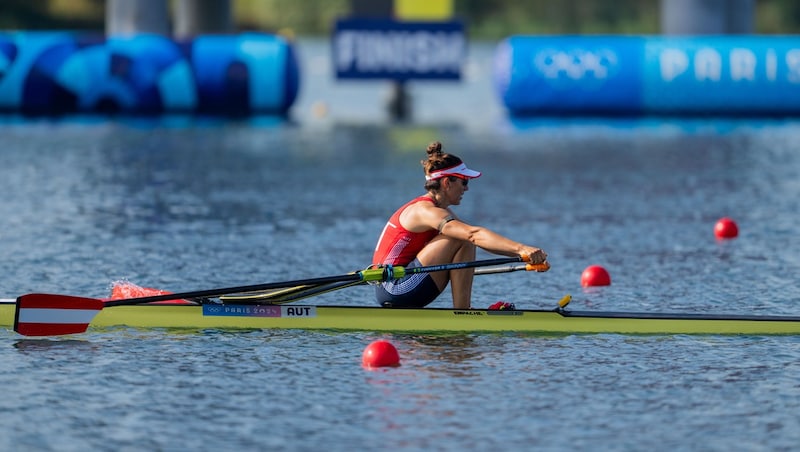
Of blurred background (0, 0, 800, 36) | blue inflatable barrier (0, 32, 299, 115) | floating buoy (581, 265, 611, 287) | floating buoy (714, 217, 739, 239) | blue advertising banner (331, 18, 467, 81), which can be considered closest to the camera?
floating buoy (581, 265, 611, 287)

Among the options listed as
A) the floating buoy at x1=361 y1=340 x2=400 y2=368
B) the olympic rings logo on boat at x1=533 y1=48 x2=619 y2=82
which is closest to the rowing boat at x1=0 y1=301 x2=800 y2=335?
the floating buoy at x1=361 y1=340 x2=400 y2=368

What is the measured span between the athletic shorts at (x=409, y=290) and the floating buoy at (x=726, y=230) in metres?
6.20

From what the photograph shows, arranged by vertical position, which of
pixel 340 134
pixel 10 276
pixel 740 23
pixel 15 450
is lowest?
pixel 15 450

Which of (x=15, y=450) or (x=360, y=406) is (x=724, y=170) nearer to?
(x=360, y=406)

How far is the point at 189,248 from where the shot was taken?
51.0 feet

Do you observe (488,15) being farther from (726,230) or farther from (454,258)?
(454,258)

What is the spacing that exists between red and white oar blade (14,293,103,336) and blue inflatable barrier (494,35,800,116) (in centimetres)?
2172

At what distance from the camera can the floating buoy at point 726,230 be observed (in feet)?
54.0

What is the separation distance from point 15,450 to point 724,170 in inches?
692

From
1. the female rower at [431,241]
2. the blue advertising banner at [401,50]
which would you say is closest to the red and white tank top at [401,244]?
the female rower at [431,241]

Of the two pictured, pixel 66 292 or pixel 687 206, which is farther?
pixel 687 206

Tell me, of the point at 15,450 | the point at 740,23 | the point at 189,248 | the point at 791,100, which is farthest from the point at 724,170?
the point at 15,450

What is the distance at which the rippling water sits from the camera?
8.48 metres

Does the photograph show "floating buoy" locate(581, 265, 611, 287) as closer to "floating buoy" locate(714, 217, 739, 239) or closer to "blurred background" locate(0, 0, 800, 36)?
"floating buoy" locate(714, 217, 739, 239)
